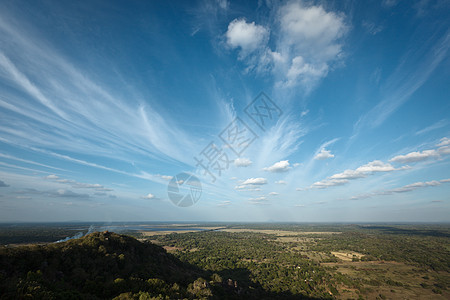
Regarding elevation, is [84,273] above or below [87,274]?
above

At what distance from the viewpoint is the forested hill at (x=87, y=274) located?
47.6 feet

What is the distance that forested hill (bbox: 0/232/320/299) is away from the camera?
14.5 metres

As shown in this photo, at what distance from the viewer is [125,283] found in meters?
21.5

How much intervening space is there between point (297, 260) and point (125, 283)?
7454 centimetres

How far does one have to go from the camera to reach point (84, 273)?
21250mm

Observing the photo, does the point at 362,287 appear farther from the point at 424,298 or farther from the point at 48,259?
the point at 48,259

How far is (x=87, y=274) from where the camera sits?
70.5 ft

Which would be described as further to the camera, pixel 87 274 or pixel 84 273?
pixel 87 274

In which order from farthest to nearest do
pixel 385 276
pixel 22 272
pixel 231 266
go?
pixel 231 266 → pixel 385 276 → pixel 22 272

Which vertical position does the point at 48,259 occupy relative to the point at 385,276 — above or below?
above

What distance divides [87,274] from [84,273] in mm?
413

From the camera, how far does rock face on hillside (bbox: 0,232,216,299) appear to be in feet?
47.6

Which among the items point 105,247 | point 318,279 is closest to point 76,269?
point 105,247

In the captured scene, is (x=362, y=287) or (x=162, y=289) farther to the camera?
(x=362, y=287)
